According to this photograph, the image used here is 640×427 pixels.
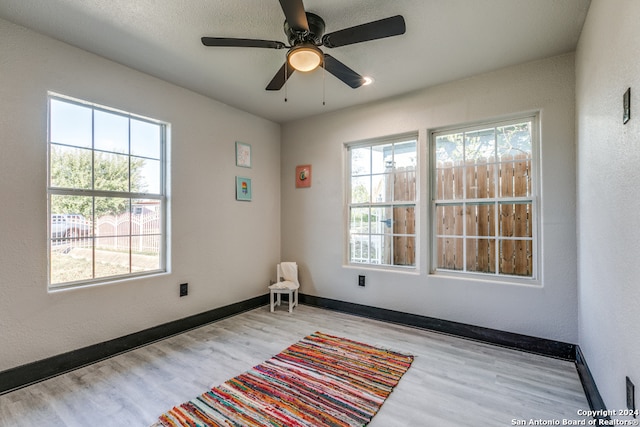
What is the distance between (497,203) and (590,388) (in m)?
1.58

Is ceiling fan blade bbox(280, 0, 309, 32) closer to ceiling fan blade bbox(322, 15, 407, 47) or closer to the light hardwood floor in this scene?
ceiling fan blade bbox(322, 15, 407, 47)

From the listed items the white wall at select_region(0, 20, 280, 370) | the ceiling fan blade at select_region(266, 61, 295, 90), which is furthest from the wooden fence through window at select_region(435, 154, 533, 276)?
the white wall at select_region(0, 20, 280, 370)

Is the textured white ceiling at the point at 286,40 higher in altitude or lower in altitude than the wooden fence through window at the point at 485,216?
higher

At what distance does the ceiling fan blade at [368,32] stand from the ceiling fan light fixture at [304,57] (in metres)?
0.13

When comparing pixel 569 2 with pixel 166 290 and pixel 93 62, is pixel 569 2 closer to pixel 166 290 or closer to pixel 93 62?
pixel 93 62

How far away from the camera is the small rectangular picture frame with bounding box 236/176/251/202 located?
3762 mm

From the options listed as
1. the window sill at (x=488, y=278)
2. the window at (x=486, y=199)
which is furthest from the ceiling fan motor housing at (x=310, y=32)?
the window sill at (x=488, y=278)

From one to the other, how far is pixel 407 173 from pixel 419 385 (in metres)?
2.17

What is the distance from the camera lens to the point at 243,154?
3828 millimetres

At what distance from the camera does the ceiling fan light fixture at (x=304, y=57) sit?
1860 mm

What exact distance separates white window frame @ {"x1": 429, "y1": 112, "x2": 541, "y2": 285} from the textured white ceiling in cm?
51

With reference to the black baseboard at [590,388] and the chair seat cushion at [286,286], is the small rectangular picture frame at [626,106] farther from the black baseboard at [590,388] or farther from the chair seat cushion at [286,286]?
the chair seat cushion at [286,286]

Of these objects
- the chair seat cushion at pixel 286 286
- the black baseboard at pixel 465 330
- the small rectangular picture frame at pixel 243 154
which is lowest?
the black baseboard at pixel 465 330

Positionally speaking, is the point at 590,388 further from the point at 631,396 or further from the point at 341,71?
the point at 341,71
